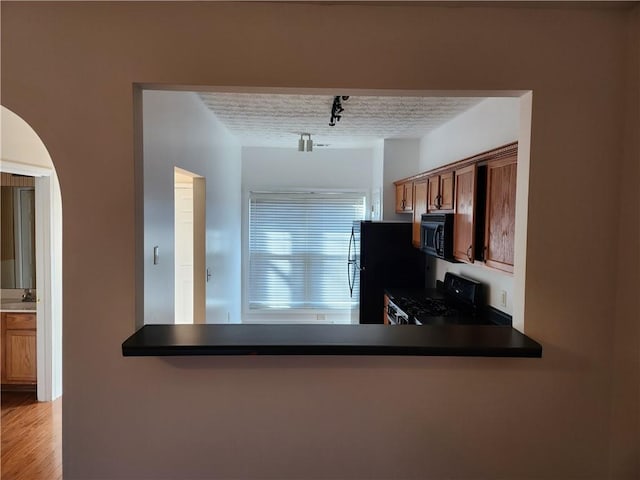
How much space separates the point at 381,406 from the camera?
5.29ft

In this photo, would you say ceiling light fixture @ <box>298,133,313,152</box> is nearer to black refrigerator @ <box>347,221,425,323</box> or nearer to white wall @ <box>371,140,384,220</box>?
white wall @ <box>371,140,384,220</box>

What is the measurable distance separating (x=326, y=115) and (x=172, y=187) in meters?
1.55

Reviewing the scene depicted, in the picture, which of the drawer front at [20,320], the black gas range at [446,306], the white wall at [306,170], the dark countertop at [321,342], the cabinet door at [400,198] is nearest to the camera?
the dark countertop at [321,342]

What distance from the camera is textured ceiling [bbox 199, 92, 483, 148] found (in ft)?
9.36

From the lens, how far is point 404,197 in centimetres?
402

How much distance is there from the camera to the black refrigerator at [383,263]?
3.88m

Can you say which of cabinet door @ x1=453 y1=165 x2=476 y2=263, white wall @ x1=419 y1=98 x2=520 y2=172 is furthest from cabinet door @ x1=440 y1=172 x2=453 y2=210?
white wall @ x1=419 y1=98 x2=520 y2=172

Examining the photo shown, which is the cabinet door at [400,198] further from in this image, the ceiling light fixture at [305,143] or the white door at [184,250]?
the white door at [184,250]

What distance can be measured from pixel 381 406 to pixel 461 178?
170 centimetres

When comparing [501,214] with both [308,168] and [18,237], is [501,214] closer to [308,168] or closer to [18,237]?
[308,168]

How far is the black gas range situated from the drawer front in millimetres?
3196

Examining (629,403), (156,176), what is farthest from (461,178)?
(156,176)

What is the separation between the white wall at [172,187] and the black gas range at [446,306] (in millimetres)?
1731

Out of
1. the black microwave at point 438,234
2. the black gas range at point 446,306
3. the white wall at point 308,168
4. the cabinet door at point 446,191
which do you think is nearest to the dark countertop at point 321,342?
the black gas range at point 446,306
